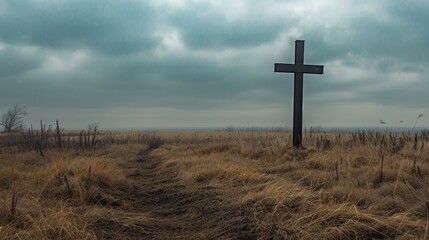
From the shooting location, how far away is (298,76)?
1183cm

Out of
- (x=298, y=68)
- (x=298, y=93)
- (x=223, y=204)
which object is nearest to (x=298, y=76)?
(x=298, y=68)

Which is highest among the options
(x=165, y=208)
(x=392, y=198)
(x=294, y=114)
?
(x=294, y=114)

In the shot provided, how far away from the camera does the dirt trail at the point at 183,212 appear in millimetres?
4293

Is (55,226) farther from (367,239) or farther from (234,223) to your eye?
(367,239)

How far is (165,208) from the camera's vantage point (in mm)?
5785

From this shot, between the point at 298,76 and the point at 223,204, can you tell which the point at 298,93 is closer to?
the point at 298,76

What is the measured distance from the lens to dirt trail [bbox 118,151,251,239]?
14.1ft

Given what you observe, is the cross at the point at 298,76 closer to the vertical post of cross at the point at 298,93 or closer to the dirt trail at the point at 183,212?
the vertical post of cross at the point at 298,93

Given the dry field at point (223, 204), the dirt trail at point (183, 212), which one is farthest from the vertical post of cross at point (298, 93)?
the dirt trail at point (183, 212)

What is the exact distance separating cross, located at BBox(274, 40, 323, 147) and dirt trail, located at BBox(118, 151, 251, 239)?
17.2 feet

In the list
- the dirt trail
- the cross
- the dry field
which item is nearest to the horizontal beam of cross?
the cross

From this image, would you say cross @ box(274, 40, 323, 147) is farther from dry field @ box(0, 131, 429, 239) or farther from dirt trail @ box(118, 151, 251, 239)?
dirt trail @ box(118, 151, 251, 239)

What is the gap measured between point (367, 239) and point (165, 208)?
306cm

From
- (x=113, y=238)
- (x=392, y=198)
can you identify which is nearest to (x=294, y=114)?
(x=392, y=198)
